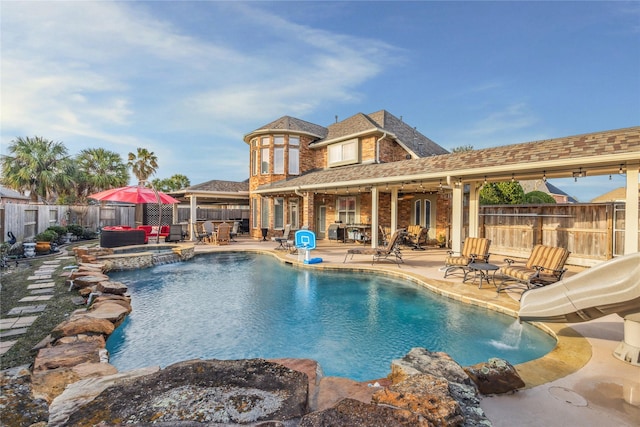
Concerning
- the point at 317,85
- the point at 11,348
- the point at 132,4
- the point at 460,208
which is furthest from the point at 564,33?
the point at 11,348

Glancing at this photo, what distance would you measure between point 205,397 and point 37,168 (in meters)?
31.3

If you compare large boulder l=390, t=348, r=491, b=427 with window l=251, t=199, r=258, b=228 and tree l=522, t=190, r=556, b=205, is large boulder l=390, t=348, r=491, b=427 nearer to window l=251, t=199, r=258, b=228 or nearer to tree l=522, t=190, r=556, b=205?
window l=251, t=199, r=258, b=228

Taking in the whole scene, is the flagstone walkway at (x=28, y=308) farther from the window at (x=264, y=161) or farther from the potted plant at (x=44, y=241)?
the window at (x=264, y=161)

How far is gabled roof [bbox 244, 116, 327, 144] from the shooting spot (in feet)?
60.5

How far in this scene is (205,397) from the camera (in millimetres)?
1660

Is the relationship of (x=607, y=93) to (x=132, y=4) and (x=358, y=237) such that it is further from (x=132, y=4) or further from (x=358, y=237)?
(x=132, y=4)

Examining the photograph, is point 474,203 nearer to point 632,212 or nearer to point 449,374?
point 632,212

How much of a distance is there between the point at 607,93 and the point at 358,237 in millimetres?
15847

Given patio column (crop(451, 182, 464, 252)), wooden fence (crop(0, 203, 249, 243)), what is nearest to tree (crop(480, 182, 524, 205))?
patio column (crop(451, 182, 464, 252))

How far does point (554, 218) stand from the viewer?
412 inches

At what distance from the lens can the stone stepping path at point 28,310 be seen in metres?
4.45

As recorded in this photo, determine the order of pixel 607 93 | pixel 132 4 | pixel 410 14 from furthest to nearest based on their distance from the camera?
1. pixel 607 93
2. pixel 410 14
3. pixel 132 4

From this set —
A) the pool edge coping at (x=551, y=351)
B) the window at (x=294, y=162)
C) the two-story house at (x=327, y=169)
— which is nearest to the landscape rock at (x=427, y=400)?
the pool edge coping at (x=551, y=351)

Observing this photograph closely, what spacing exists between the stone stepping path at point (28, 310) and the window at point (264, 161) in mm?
12118
